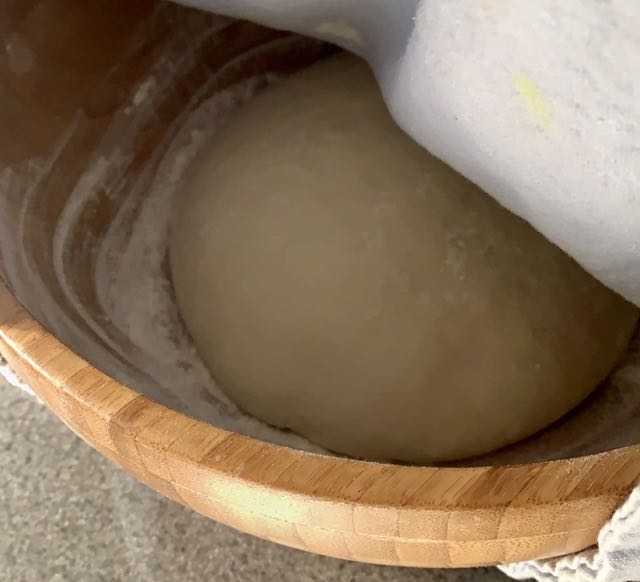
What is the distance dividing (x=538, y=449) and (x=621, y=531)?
0.54 feet

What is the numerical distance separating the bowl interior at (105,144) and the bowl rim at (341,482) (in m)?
0.06

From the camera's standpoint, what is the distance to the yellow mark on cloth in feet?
1.14

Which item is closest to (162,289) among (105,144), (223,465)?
(105,144)

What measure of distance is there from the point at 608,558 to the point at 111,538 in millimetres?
367

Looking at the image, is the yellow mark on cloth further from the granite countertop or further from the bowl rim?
the granite countertop

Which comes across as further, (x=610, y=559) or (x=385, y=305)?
(x=385, y=305)

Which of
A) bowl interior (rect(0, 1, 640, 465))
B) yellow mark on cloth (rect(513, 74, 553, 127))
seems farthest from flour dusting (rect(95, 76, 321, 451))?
yellow mark on cloth (rect(513, 74, 553, 127))

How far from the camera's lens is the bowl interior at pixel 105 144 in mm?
457

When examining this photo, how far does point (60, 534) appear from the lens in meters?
0.59

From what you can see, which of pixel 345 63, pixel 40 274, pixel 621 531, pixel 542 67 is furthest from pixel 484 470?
pixel 345 63

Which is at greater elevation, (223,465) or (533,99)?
(533,99)

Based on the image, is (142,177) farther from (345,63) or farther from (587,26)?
(587,26)

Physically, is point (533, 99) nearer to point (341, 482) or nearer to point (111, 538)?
point (341, 482)

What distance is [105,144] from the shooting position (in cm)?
56
